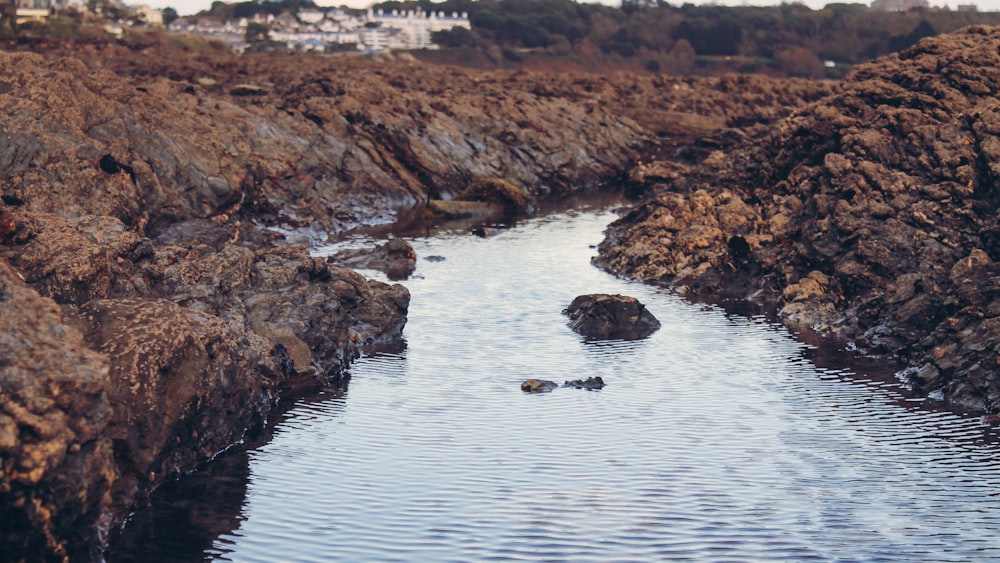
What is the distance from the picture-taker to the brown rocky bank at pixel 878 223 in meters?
28.1

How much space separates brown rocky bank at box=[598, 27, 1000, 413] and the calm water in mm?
2233

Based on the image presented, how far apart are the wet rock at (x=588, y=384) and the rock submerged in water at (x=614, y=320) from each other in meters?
4.78

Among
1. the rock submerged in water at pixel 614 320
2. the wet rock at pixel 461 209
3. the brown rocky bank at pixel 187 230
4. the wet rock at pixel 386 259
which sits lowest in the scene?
the wet rock at pixel 461 209

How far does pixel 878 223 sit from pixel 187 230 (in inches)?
833

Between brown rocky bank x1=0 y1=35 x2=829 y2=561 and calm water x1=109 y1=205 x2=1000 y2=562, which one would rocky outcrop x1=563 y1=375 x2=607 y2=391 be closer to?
calm water x1=109 y1=205 x2=1000 y2=562

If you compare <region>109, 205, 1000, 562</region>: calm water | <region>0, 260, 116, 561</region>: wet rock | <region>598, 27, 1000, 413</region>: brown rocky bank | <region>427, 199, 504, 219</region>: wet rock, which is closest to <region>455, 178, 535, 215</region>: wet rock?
<region>427, 199, 504, 219</region>: wet rock

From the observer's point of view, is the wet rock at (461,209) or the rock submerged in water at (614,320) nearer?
the rock submerged in water at (614,320)

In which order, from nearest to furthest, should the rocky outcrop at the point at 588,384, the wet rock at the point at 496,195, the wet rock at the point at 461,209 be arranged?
the rocky outcrop at the point at 588,384, the wet rock at the point at 461,209, the wet rock at the point at 496,195

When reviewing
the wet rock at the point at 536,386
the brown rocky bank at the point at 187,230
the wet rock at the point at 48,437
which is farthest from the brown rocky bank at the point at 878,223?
the wet rock at the point at 48,437

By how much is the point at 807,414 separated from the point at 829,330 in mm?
8479

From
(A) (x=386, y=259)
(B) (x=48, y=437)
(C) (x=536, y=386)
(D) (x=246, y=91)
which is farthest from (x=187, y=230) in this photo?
(D) (x=246, y=91)

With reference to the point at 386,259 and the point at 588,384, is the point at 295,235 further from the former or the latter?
the point at 588,384

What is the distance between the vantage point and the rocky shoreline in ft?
53.8

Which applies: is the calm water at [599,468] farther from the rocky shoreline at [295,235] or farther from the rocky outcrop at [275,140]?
the rocky outcrop at [275,140]
